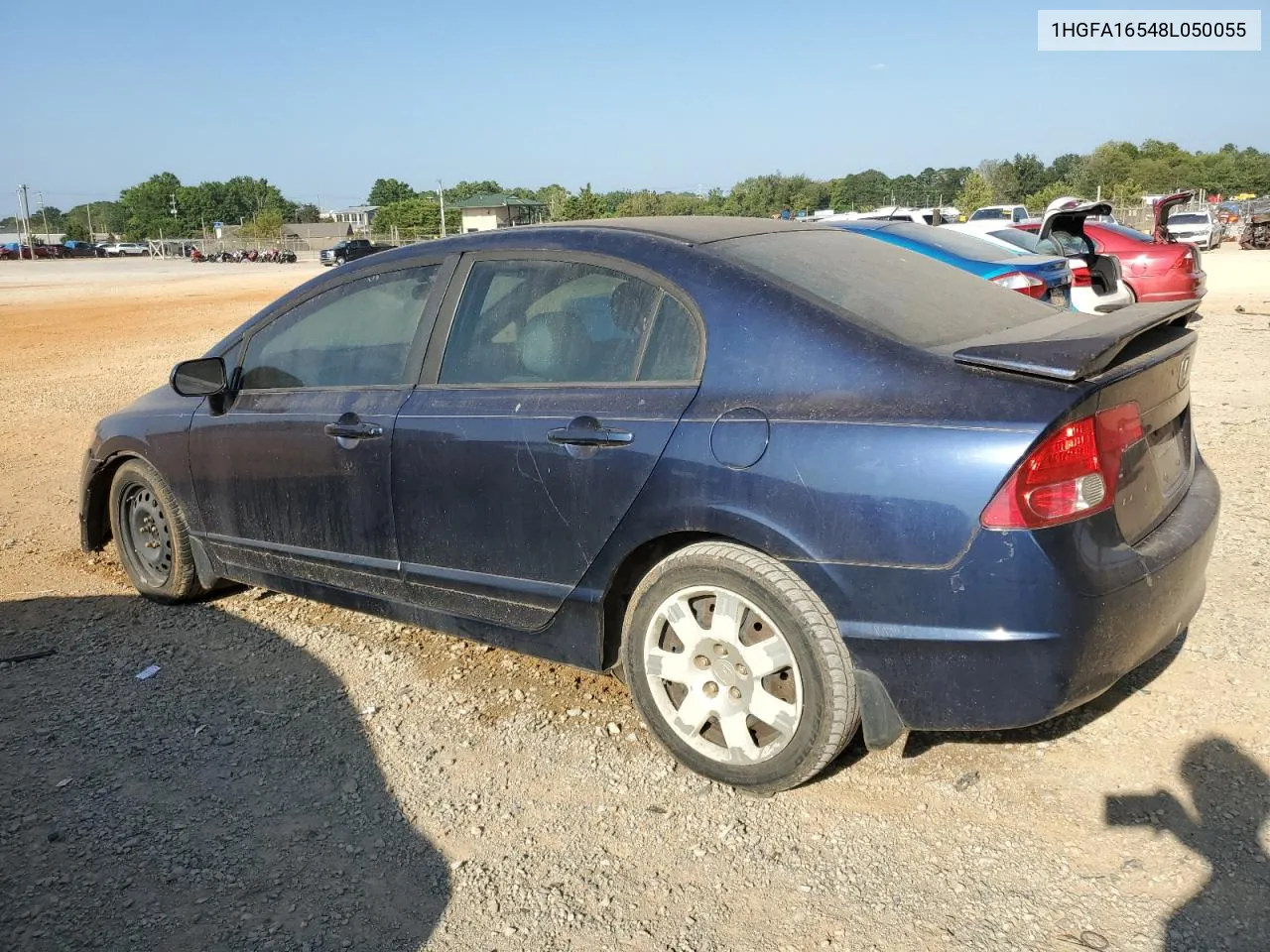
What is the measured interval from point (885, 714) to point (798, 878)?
490 mm

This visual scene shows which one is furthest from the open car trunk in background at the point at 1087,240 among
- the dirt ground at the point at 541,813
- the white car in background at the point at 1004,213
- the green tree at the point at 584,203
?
the green tree at the point at 584,203

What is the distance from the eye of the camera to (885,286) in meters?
3.40

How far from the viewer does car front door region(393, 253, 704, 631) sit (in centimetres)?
324

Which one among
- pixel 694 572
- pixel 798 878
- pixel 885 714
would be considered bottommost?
pixel 798 878

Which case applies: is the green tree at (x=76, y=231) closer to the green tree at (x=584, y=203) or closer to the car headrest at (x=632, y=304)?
the green tree at (x=584, y=203)

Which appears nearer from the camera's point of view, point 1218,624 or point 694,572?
point 694,572

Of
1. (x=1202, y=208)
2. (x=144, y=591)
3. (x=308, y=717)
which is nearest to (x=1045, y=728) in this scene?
(x=308, y=717)

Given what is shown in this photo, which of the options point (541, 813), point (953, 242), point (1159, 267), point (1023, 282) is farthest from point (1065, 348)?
point (1159, 267)

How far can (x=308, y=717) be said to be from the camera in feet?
12.4

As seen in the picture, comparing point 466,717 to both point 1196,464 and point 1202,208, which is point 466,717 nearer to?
point 1196,464

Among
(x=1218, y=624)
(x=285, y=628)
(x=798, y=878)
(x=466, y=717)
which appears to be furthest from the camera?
(x=285, y=628)

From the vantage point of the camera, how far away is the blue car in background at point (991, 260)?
7.67 meters

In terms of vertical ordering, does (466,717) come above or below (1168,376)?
below

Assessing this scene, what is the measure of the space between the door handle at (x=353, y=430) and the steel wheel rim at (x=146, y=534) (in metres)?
1.37
